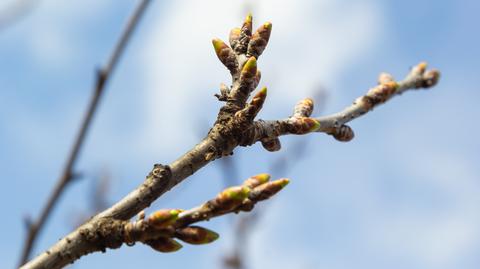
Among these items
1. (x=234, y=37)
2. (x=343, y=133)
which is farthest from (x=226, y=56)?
(x=343, y=133)

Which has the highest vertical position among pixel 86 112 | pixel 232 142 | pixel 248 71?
pixel 86 112

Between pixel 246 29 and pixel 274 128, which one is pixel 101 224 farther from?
pixel 246 29

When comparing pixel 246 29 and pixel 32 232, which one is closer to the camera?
pixel 246 29

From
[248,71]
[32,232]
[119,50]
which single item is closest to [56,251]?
[248,71]

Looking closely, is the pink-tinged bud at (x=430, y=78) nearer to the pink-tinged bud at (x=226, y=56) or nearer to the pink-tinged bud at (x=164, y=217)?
the pink-tinged bud at (x=226, y=56)

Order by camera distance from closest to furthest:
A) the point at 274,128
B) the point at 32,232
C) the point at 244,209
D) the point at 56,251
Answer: the point at 56,251
the point at 244,209
the point at 274,128
the point at 32,232

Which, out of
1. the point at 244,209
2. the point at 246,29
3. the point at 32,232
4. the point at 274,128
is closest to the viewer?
the point at 244,209

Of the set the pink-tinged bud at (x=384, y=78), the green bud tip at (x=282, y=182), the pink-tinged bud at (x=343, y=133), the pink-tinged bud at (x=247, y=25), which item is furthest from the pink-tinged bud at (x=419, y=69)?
the green bud tip at (x=282, y=182)
